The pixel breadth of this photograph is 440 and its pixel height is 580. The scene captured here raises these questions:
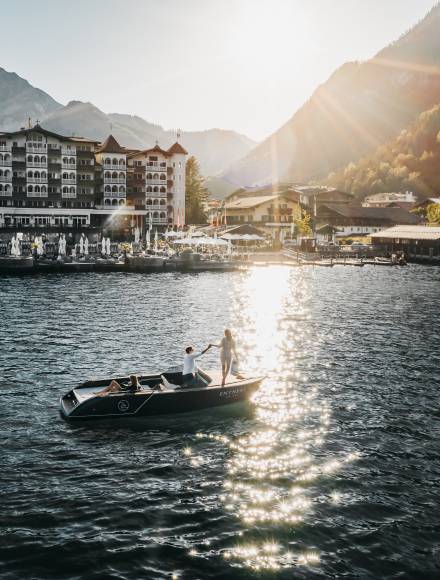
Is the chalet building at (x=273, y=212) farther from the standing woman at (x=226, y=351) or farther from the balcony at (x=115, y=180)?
the standing woman at (x=226, y=351)

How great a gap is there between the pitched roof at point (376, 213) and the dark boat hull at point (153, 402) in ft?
482

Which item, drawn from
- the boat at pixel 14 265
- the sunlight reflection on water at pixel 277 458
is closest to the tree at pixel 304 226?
the boat at pixel 14 265

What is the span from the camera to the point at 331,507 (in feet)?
65.5

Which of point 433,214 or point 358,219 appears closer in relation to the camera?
point 433,214

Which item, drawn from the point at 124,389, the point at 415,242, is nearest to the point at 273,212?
the point at 415,242

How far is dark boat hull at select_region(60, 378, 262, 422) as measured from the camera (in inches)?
1038

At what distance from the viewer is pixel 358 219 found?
17175cm

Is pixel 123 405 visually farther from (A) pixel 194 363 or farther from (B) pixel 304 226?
(B) pixel 304 226

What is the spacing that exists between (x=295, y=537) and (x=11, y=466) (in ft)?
35.4

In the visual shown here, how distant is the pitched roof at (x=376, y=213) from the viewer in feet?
561

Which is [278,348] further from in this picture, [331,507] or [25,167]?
[25,167]

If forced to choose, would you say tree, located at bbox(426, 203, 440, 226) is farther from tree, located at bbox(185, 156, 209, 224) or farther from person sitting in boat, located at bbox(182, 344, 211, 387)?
person sitting in boat, located at bbox(182, 344, 211, 387)

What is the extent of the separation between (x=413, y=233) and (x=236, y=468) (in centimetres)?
12723

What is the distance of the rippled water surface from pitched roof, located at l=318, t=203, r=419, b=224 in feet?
416
